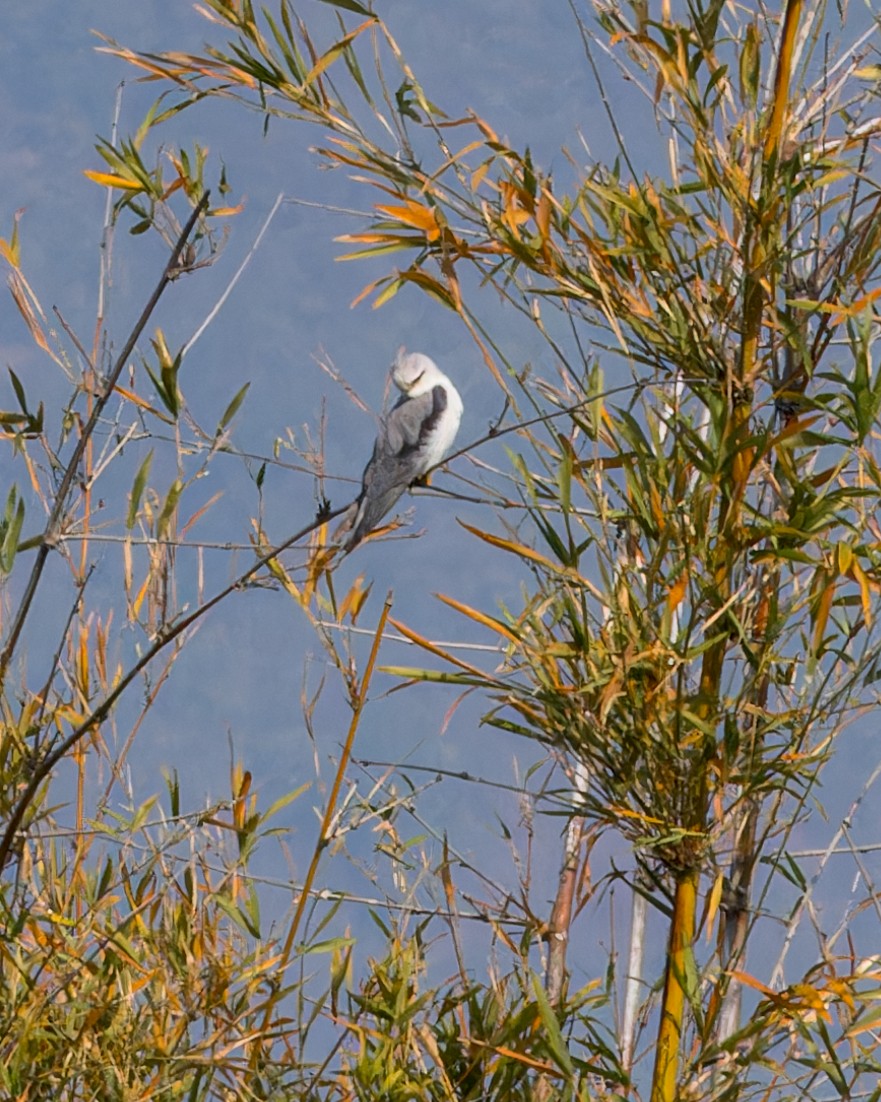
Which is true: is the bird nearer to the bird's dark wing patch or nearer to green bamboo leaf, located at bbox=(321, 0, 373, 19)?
the bird's dark wing patch

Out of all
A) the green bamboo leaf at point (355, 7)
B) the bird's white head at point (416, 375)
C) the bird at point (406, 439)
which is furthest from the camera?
the bird's white head at point (416, 375)

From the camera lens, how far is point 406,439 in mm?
3133

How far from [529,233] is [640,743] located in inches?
34.4

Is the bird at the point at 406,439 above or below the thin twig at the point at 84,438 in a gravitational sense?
above

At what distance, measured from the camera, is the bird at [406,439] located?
2834 mm

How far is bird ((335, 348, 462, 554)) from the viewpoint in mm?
2834

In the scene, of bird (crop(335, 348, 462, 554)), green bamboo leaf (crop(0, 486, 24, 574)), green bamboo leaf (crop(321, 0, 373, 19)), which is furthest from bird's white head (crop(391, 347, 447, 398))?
green bamboo leaf (crop(0, 486, 24, 574))

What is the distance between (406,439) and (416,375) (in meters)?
0.47

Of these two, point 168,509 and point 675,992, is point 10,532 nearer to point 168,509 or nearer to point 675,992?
point 168,509

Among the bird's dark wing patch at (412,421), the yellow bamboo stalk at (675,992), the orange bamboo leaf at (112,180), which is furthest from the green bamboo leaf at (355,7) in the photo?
the yellow bamboo stalk at (675,992)

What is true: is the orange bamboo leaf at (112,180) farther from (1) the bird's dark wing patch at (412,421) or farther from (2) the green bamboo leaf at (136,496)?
(1) the bird's dark wing patch at (412,421)

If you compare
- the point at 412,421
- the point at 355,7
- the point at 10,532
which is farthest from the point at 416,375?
the point at 10,532

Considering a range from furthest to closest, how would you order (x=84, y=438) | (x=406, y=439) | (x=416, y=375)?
(x=416, y=375) < (x=406, y=439) < (x=84, y=438)

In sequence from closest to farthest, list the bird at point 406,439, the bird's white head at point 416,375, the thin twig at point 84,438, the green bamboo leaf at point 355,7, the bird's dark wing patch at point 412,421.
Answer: the thin twig at point 84,438, the green bamboo leaf at point 355,7, the bird at point 406,439, the bird's dark wing patch at point 412,421, the bird's white head at point 416,375
